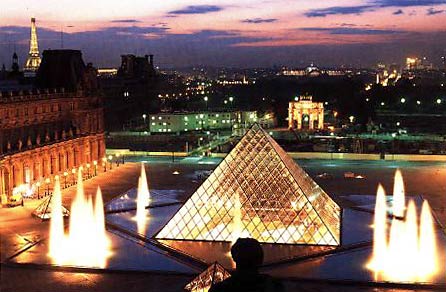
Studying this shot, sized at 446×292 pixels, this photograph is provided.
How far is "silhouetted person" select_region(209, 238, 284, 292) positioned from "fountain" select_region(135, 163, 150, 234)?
2451 centimetres

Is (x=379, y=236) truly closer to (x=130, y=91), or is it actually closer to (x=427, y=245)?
(x=427, y=245)

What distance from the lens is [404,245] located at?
89.9ft

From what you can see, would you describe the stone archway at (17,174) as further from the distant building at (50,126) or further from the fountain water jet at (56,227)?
the fountain water jet at (56,227)

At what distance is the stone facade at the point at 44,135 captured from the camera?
4228 centimetres

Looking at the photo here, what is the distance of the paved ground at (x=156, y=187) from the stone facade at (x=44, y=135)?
2724mm

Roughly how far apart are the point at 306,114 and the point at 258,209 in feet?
225

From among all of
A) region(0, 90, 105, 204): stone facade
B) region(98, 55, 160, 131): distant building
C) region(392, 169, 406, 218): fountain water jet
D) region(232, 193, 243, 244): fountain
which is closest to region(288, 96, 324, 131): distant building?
region(98, 55, 160, 131): distant building

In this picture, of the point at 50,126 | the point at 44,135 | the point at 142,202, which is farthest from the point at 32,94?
the point at 142,202

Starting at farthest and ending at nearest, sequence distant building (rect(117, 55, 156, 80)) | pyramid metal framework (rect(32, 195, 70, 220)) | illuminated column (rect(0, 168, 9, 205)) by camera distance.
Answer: distant building (rect(117, 55, 156, 80)) < illuminated column (rect(0, 168, 9, 205)) < pyramid metal framework (rect(32, 195, 70, 220))

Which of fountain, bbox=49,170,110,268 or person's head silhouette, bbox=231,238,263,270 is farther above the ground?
person's head silhouette, bbox=231,238,263,270

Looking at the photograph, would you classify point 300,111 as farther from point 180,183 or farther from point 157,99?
point 180,183

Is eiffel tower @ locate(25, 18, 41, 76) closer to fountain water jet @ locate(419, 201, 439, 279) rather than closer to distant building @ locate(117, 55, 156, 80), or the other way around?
distant building @ locate(117, 55, 156, 80)

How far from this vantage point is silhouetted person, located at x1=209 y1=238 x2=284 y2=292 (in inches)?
210

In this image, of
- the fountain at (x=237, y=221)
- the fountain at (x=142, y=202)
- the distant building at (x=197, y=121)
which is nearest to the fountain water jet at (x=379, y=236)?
the fountain at (x=237, y=221)
